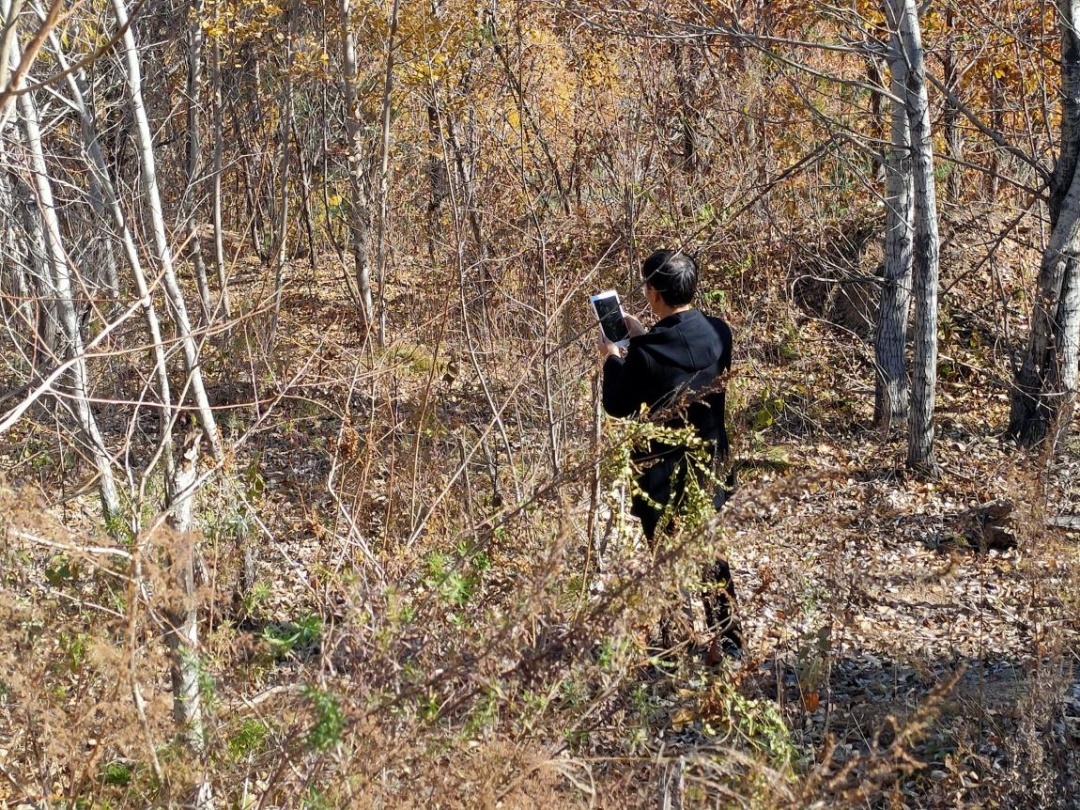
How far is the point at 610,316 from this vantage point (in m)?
4.47

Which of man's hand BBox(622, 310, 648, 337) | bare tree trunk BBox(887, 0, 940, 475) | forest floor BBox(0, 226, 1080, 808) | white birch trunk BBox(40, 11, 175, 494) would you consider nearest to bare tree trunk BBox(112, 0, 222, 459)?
white birch trunk BBox(40, 11, 175, 494)

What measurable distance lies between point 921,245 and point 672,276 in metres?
3.54

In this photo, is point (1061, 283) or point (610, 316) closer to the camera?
point (610, 316)

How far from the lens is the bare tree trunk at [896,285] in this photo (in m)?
7.57

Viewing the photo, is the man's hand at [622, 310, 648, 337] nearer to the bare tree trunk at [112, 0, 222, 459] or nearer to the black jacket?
the black jacket

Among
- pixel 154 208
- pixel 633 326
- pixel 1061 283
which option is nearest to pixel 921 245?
pixel 1061 283

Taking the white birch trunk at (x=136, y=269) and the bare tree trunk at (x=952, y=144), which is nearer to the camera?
the white birch trunk at (x=136, y=269)

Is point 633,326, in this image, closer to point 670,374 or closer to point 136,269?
point 670,374

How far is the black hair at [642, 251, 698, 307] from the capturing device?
13.9ft

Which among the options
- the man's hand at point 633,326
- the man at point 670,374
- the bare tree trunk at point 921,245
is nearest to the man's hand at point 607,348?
the man at point 670,374

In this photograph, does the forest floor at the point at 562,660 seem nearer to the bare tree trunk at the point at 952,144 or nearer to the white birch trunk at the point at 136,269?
the white birch trunk at the point at 136,269

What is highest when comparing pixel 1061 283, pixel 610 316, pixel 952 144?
pixel 952 144

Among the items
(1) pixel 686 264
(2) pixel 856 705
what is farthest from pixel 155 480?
(2) pixel 856 705

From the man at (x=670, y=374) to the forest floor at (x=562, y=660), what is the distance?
0.24 meters
